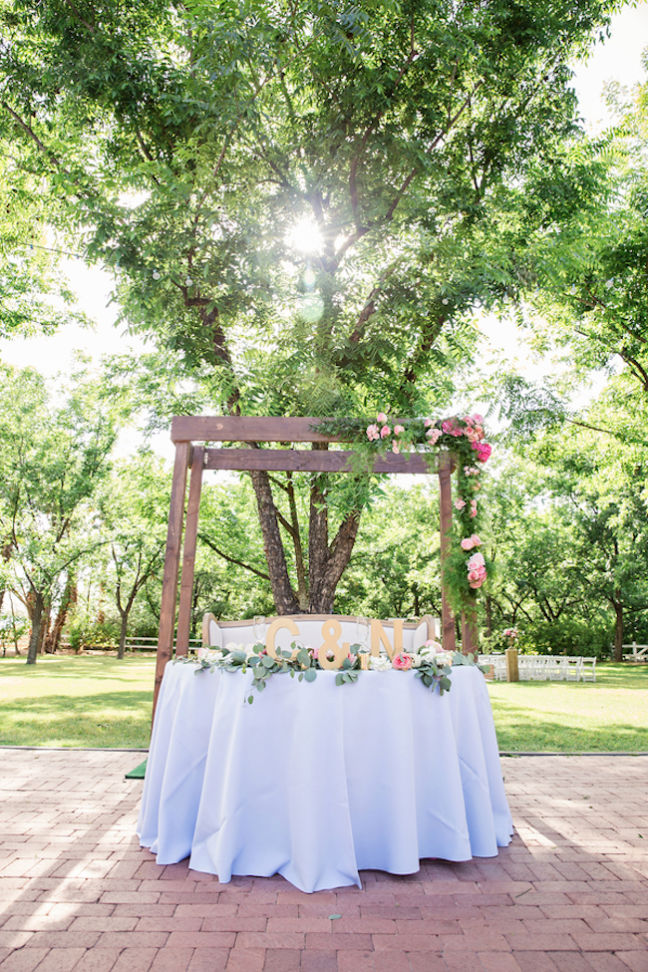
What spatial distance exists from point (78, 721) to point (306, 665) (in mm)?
5866

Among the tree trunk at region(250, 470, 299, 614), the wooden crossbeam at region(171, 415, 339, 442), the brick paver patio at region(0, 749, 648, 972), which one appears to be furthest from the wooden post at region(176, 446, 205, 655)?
the brick paver patio at region(0, 749, 648, 972)

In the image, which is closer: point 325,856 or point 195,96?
point 325,856

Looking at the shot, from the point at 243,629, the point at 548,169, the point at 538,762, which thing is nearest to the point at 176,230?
the point at 243,629

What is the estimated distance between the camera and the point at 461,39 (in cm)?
659

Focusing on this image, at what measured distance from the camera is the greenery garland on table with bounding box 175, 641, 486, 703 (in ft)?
10.6

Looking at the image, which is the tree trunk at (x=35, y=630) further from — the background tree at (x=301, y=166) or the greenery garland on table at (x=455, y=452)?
the greenery garland on table at (x=455, y=452)

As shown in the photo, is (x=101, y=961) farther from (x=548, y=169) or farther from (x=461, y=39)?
(x=548, y=169)

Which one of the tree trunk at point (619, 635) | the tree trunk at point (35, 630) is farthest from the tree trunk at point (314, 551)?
the tree trunk at point (619, 635)

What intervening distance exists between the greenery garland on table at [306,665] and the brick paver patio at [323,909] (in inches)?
36.9

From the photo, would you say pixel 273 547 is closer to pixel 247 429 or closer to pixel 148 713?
pixel 247 429

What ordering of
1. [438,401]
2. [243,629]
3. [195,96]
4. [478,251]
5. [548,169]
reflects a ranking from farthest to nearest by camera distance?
[438,401] → [548,169] → [478,251] → [195,96] → [243,629]

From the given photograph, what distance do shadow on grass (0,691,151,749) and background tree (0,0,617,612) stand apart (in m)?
2.45

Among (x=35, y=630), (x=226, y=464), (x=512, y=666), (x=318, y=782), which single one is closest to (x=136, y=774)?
(x=318, y=782)

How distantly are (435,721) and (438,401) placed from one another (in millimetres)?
7867
